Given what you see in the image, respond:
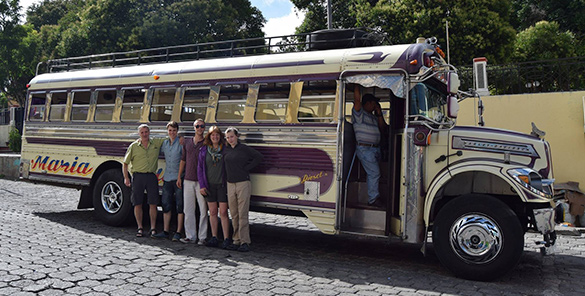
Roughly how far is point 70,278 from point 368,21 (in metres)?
17.9

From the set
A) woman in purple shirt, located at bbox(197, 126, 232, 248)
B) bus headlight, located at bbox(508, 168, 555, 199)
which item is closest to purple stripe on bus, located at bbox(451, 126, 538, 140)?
bus headlight, located at bbox(508, 168, 555, 199)

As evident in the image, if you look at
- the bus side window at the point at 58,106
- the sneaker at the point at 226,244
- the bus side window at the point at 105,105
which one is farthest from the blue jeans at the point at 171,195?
the bus side window at the point at 58,106

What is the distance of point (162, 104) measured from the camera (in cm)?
853

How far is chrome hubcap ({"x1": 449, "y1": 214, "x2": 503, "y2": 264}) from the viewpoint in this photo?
5.66m

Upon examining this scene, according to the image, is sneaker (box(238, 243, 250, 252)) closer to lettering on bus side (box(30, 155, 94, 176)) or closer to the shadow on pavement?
the shadow on pavement

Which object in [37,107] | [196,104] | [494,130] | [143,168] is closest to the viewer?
[494,130]

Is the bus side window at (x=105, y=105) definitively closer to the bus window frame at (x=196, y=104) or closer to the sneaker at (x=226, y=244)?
the bus window frame at (x=196, y=104)

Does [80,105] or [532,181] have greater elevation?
[80,105]

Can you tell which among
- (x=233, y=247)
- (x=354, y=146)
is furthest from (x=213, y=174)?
(x=354, y=146)

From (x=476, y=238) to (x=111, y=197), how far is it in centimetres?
643

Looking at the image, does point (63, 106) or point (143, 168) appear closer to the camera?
point (143, 168)

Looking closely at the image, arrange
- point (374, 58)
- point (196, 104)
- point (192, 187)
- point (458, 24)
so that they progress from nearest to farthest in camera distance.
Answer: point (374, 58), point (192, 187), point (196, 104), point (458, 24)

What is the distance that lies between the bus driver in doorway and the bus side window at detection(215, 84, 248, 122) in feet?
5.95

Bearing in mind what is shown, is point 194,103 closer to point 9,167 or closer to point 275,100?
point 275,100
